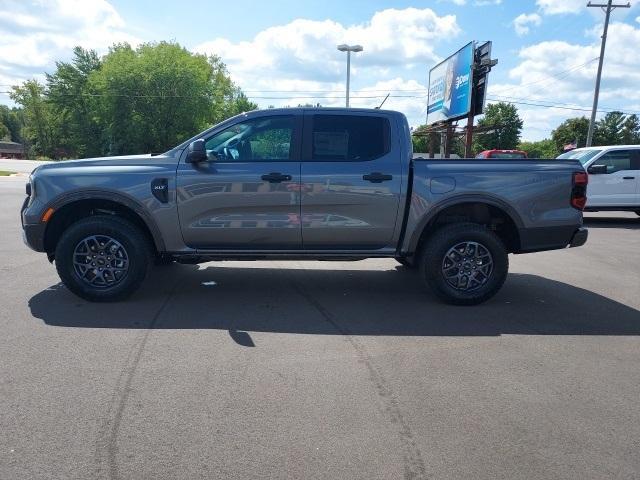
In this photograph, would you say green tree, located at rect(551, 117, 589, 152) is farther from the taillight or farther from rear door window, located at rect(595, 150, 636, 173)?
the taillight

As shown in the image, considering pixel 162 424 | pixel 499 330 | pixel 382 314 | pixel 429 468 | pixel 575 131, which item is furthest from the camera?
pixel 575 131

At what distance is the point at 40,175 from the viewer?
5.53 metres

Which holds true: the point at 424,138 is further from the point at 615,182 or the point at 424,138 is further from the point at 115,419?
the point at 115,419

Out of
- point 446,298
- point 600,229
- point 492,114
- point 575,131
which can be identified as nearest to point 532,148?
point 575,131

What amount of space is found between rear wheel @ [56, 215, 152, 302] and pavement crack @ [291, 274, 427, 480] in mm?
1999

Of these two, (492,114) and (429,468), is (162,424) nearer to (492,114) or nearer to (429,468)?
(429,468)

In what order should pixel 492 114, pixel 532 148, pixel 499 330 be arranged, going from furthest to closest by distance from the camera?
pixel 532 148 < pixel 492 114 < pixel 499 330

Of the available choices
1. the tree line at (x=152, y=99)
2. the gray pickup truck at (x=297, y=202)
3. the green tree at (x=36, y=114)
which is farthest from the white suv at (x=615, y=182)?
the green tree at (x=36, y=114)

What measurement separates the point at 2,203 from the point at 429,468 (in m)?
16.1

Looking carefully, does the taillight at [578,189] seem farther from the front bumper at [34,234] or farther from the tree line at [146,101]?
the tree line at [146,101]

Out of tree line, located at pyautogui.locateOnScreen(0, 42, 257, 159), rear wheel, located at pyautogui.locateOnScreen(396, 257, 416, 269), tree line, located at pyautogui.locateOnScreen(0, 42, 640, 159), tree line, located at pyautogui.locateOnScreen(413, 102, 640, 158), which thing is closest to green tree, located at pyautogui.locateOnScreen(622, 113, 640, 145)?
tree line, located at pyautogui.locateOnScreen(413, 102, 640, 158)

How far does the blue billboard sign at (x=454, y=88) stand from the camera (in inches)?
886

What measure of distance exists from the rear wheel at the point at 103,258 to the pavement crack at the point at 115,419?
1172 mm

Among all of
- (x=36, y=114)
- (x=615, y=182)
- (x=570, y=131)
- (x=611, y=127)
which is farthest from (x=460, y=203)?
(x=36, y=114)
